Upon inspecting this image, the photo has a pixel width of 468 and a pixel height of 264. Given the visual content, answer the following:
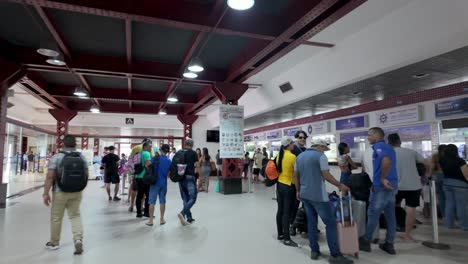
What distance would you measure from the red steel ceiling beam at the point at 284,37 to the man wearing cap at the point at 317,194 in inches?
82.7

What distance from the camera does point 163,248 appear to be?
3543 mm

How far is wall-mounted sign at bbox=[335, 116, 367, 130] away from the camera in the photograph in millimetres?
8500

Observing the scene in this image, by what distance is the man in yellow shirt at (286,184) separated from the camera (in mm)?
3613

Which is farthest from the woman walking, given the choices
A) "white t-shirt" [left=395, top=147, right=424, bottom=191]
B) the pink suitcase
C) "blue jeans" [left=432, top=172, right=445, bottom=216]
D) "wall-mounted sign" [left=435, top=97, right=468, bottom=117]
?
"wall-mounted sign" [left=435, top=97, right=468, bottom=117]

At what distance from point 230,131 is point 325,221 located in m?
5.33

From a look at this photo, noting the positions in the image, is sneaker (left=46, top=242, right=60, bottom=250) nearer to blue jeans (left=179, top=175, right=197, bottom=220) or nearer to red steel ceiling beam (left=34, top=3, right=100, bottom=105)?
blue jeans (left=179, top=175, right=197, bottom=220)

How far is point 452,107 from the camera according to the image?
6.15 m

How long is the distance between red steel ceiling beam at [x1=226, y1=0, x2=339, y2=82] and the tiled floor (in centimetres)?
326

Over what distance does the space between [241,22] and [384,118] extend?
17.4 feet

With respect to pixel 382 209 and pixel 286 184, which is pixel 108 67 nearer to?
pixel 286 184

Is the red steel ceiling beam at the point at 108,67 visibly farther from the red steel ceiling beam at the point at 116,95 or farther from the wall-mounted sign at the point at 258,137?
the wall-mounted sign at the point at 258,137

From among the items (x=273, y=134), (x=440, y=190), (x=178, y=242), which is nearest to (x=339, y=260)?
(x=178, y=242)

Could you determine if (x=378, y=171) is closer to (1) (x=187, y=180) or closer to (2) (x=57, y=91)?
(1) (x=187, y=180)

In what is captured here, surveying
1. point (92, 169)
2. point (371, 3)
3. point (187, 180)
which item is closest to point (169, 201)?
point (187, 180)
